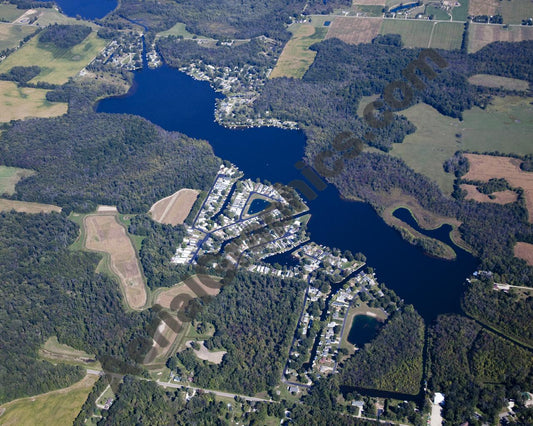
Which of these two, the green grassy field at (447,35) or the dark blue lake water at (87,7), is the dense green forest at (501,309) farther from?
the dark blue lake water at (87,7)

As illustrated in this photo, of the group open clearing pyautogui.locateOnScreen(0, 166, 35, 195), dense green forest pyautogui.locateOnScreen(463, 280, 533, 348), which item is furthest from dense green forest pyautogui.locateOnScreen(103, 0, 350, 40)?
dense green forest pyautogui.locateOnScreen(463, 280, 533, 348)

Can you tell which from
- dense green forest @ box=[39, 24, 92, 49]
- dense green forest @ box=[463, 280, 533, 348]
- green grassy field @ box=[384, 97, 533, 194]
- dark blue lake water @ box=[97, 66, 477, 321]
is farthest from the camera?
dense green forest @ box=[39, 24, 92, 49]

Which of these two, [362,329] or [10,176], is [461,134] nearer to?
[362,329]

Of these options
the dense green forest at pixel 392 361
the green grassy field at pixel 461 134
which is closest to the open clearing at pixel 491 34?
the green grassy field at pixel 461 134

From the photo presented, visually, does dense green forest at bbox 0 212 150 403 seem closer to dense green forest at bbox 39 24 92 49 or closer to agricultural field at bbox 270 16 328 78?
agricultural field at bbox 270 16 328 78

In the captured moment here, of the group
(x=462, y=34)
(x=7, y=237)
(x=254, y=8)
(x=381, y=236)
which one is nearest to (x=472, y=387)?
(x=381, y=236)
